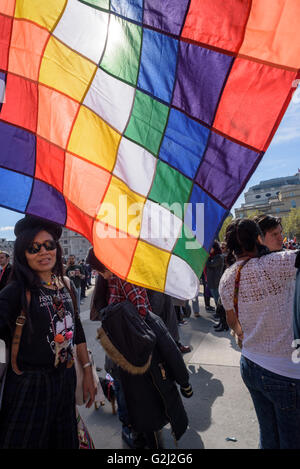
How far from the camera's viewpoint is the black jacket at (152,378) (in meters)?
2.14

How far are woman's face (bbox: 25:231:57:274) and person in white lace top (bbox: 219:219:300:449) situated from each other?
3.60 ft

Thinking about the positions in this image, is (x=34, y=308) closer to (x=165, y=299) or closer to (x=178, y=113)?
(x=178, y=113)

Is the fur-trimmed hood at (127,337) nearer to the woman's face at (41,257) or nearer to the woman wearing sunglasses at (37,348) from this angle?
the woman wearing sunglasses at (37,348)

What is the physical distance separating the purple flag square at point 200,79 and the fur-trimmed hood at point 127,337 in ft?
4.37

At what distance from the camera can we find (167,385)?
87.2 inches

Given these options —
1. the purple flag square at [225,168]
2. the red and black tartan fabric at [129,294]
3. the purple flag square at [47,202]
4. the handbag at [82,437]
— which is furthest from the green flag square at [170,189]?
the handbag at [82,437]

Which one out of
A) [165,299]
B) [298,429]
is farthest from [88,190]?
[165,299]

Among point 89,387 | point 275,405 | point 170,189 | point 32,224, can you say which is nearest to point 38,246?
point 32,224

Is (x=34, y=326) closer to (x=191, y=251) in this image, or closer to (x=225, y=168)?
(x=191, y=251)

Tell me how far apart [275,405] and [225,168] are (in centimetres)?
131

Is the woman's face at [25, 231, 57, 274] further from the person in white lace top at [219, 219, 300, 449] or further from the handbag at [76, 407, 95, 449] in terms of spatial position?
the person in white lace top at [219, 219, 300, 449]

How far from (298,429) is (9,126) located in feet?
7.89

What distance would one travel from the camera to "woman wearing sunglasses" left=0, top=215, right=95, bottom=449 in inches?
61.1

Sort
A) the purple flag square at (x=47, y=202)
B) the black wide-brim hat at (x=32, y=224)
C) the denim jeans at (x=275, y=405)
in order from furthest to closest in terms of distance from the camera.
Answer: the purple flag square at (x=47, y=202), the black wide-brim hat at (x=32, y=224), the denim jeans at (x=275, y=405)
